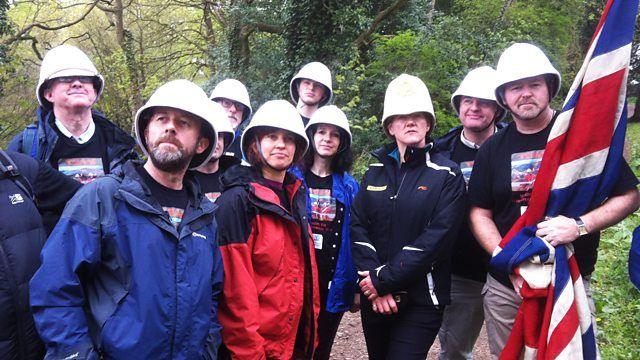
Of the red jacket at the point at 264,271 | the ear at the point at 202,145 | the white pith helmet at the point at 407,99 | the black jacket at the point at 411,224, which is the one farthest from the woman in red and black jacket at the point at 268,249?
the white pith helmet at the point at 407,99

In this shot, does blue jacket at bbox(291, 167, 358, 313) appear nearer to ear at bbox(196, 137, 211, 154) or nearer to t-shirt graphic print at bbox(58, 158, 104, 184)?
ear at bbox(196, 137, 211, 154)

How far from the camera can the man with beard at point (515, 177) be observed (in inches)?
106

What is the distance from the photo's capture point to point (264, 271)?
2.81 metres

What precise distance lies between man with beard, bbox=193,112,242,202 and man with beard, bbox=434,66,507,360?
72.7 inches

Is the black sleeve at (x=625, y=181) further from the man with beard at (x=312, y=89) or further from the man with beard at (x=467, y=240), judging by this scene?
the man with beard at (x=312, y=89)

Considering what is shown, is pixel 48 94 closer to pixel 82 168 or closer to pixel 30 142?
pixel 30 142

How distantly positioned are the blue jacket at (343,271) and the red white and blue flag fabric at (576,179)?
1.50 m

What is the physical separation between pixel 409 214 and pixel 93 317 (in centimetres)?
204

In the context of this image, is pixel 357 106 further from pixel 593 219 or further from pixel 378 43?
pixel 593 219

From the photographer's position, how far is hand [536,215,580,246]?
8.10ft

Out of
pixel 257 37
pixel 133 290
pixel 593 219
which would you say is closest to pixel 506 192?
pixel 593 219

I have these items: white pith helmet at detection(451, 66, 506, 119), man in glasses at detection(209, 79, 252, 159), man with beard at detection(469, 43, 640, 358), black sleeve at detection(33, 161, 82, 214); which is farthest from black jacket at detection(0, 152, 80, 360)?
white pith helmet at detection(451, 66, 506, 119)

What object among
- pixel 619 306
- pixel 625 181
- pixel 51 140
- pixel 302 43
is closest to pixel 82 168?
pixel 51 140

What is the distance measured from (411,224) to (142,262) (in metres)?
1.82
